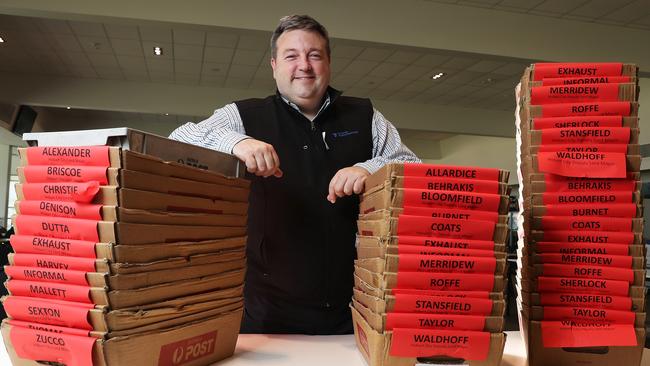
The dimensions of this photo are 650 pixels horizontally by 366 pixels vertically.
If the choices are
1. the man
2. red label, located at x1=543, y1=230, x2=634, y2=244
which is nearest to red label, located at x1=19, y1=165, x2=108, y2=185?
the man

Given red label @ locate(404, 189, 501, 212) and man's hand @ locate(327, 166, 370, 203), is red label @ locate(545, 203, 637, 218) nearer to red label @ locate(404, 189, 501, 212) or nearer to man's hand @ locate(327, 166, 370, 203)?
red label @ locate(404, 189, 501, 212)

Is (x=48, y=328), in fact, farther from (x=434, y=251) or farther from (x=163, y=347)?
(x=434, y=251)

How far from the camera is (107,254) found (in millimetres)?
818

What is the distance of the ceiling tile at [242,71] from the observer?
26.0ft

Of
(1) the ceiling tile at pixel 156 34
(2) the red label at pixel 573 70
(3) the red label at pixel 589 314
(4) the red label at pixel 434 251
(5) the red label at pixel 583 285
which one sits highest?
(1) the ceiling tile at pixel 156 34

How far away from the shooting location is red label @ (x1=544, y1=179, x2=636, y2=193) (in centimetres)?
107

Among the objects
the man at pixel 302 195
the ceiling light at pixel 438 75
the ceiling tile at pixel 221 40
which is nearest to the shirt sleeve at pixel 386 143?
the man at pixel 302 195

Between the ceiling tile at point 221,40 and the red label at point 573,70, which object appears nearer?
the red label at point 573,70

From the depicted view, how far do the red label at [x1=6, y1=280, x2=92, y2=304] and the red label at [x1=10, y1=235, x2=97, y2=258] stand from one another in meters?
0.05

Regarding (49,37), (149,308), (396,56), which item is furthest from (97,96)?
(149,308)

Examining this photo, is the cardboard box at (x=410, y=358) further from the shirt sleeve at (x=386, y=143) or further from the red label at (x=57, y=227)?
the shirt sleeve at (x=386, y=143)

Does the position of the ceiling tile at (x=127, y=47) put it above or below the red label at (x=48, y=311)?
above

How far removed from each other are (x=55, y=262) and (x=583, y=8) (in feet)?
20.9

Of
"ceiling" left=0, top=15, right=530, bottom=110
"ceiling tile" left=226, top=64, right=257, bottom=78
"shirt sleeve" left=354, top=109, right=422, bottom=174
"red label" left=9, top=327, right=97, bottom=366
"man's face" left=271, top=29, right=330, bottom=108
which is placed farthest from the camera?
"ceiling tile" left=226, top=64, right=257, bottom=78
